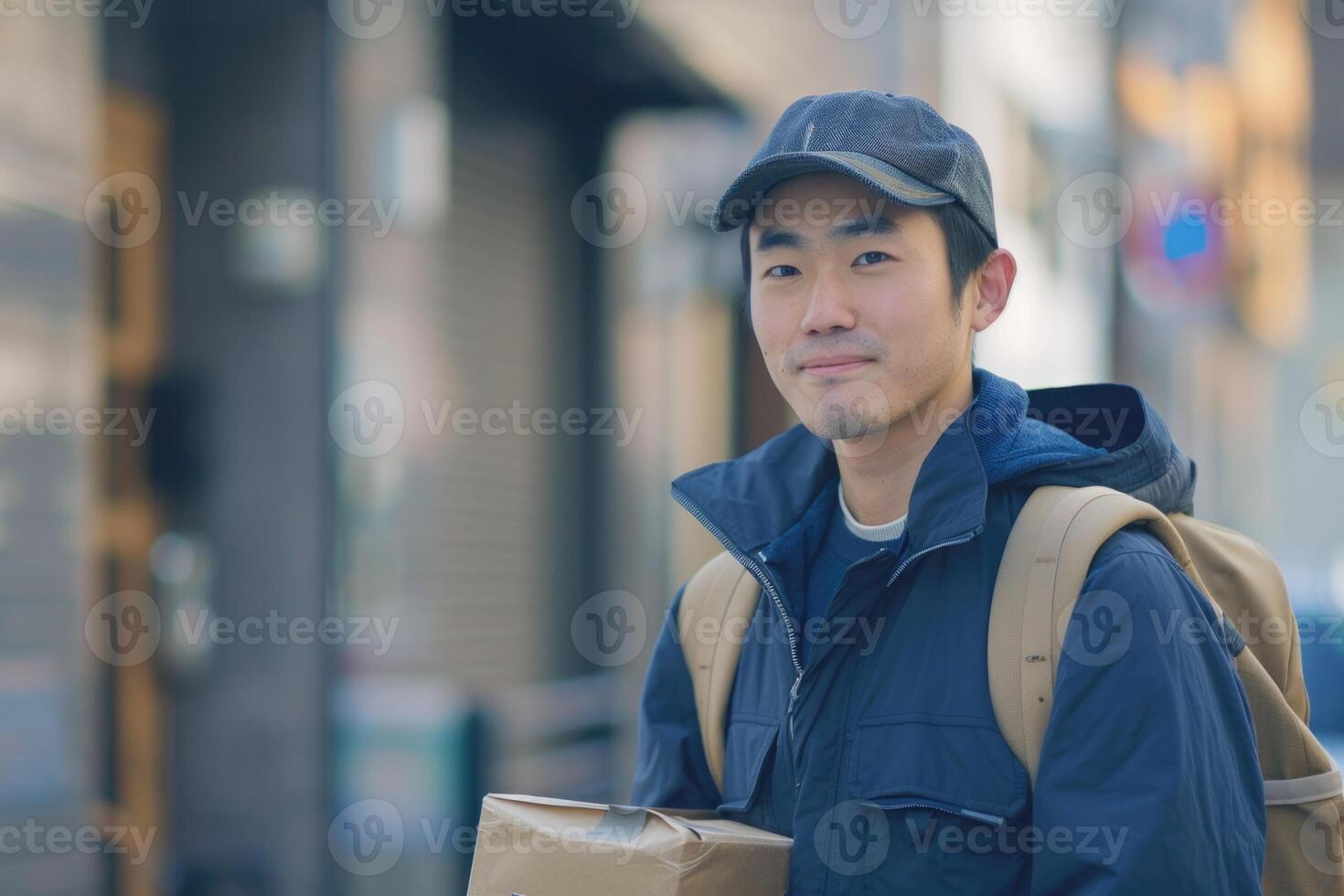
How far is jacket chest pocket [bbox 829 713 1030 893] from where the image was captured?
2.06 m

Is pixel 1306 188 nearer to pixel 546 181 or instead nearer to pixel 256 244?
pixel 546 181

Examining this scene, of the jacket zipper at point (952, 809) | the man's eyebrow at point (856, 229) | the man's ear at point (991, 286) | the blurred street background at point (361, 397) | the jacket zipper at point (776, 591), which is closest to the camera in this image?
the jacket zipper at point (952, 809)

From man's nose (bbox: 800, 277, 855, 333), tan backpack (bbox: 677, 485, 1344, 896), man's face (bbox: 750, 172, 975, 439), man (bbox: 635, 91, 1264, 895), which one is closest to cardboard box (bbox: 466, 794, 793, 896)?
man (bbox: 635, 91, 1264, 895)

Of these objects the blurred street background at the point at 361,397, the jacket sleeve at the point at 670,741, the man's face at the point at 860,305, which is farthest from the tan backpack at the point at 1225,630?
the blurred street background at the point at 361,397

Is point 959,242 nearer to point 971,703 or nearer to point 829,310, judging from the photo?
point 829,310

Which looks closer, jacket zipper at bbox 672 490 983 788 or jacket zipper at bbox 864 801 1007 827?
jacket zipper at bbox 864 801 1007 827

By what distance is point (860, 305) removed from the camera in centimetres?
234

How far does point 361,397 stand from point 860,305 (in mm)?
4336

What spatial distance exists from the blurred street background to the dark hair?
9.48 feet

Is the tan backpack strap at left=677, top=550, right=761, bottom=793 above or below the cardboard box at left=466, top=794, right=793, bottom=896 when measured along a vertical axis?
above

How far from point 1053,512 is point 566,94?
714 cm

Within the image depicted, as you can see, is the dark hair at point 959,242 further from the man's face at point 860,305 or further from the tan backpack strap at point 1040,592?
the tan backpack strap at point 1040,592

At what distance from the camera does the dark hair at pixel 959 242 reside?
2.39 m

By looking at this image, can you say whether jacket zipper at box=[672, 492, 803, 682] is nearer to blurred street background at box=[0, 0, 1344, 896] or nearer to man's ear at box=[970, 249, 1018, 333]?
man's ear at box=[970, 249, 1018, 333]
